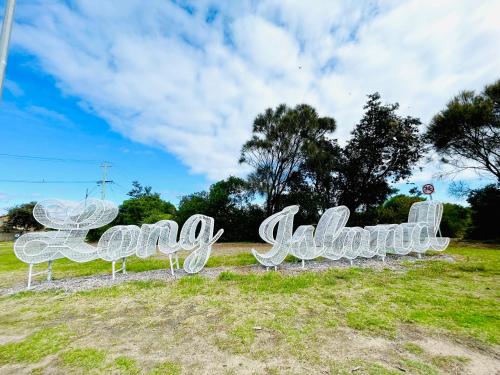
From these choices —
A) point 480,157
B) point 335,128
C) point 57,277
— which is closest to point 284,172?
point 335,128

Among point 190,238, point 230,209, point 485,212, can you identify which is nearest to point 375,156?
point 485,212

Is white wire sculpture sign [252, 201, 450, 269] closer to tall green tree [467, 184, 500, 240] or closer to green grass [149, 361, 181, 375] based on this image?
green grass [149, 361, 181, 375]

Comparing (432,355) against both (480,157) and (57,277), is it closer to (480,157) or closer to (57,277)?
(57,277)

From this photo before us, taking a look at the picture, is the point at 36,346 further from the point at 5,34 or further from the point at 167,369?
the point at 5,34

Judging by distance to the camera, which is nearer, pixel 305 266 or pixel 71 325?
pixel 71 325

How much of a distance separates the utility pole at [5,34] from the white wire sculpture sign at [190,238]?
411 centimetres

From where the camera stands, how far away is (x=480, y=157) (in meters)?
15.9

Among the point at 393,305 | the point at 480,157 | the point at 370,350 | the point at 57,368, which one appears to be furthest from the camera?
the point at 480,157

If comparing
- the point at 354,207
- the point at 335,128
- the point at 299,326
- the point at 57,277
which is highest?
the point at 335,128

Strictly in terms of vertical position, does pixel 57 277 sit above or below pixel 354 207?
below

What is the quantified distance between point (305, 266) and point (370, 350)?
4.87 m

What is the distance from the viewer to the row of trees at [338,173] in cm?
1711

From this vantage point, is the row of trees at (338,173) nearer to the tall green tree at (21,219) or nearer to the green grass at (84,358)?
the green grass at (84,358)

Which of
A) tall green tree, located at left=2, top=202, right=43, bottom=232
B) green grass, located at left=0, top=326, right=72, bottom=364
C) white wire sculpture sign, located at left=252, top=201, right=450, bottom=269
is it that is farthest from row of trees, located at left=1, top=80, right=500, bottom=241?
tall green tree, located at left=2, top=202, right=43, bottom=232
